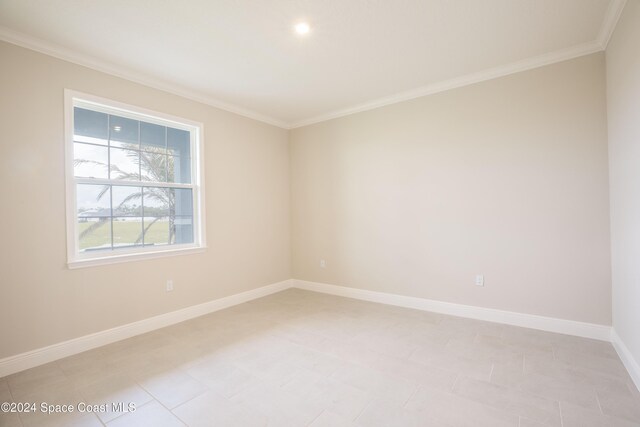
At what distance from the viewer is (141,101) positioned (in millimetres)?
3146

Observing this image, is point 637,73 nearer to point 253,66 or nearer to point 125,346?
point 253,66

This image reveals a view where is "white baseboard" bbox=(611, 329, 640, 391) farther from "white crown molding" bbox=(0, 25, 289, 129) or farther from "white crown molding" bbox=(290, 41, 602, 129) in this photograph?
"white crown molding" bbox=(0, 25, 289, 129)

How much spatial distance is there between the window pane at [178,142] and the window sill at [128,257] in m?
1.15

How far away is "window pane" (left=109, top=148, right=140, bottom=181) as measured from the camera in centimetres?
300

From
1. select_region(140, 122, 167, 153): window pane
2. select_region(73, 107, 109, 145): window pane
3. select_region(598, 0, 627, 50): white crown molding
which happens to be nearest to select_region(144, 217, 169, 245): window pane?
select_region(140, 122, 167, 153): window pane

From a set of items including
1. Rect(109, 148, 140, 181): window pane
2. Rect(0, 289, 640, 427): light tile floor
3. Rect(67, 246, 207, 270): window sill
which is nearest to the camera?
Rect(0, 289, 640, 427): light tile floor

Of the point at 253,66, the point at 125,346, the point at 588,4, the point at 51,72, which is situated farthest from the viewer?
the point at 253,66

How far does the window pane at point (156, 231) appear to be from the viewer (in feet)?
10.7

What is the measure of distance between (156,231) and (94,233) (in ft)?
1.92

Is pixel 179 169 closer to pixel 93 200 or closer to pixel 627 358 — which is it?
pixel 93 200

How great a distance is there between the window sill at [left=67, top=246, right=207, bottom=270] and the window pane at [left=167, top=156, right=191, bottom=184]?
0.83m

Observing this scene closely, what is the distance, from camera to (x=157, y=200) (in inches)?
132

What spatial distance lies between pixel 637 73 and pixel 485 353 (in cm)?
228

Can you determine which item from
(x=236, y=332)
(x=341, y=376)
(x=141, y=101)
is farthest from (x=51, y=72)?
(x=341, y=376)
